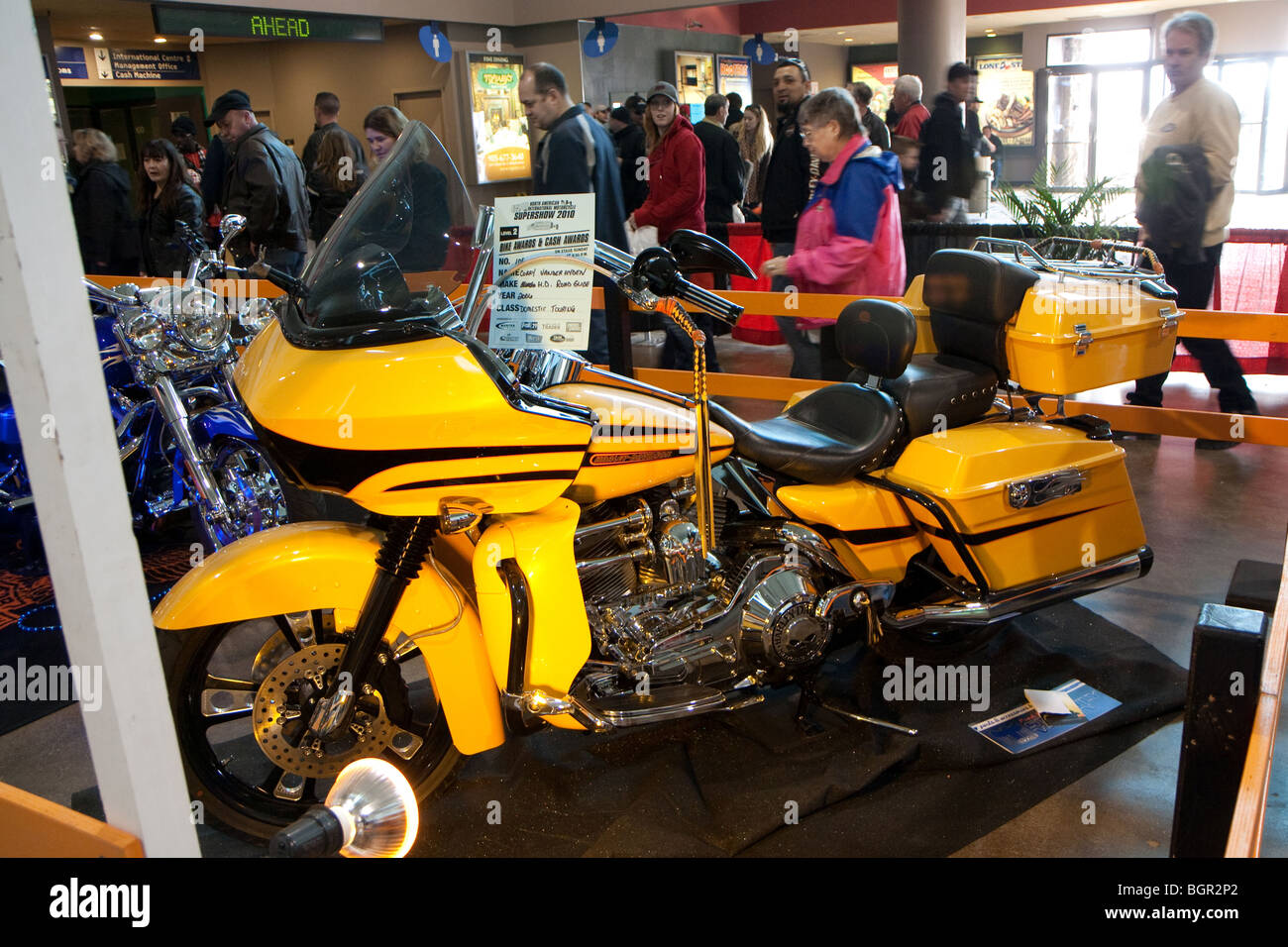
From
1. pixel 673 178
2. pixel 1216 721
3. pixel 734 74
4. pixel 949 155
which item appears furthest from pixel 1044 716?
pixel 734 74

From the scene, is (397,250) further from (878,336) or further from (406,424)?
(878,336)

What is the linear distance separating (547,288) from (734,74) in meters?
14.6

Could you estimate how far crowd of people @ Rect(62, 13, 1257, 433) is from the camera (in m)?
4.34

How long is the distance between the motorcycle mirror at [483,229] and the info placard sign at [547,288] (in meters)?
0.09

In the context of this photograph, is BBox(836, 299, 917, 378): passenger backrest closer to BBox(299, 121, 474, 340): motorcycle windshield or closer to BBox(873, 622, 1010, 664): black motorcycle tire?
BBox(873, 622, 1010, 664): black motorcycle tire

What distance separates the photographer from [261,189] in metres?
6.45

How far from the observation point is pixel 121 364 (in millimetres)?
4387

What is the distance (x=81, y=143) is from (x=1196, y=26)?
6.37 metres

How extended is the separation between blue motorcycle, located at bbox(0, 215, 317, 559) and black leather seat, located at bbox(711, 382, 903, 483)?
5.22 ft

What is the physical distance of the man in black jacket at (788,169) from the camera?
5816 millimetres

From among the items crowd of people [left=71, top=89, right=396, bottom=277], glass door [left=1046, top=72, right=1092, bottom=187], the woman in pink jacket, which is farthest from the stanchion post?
glass door [left=1046, top=72, right=1092, bottom=187]

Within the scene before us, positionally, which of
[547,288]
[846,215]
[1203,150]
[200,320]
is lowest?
[200,320]
